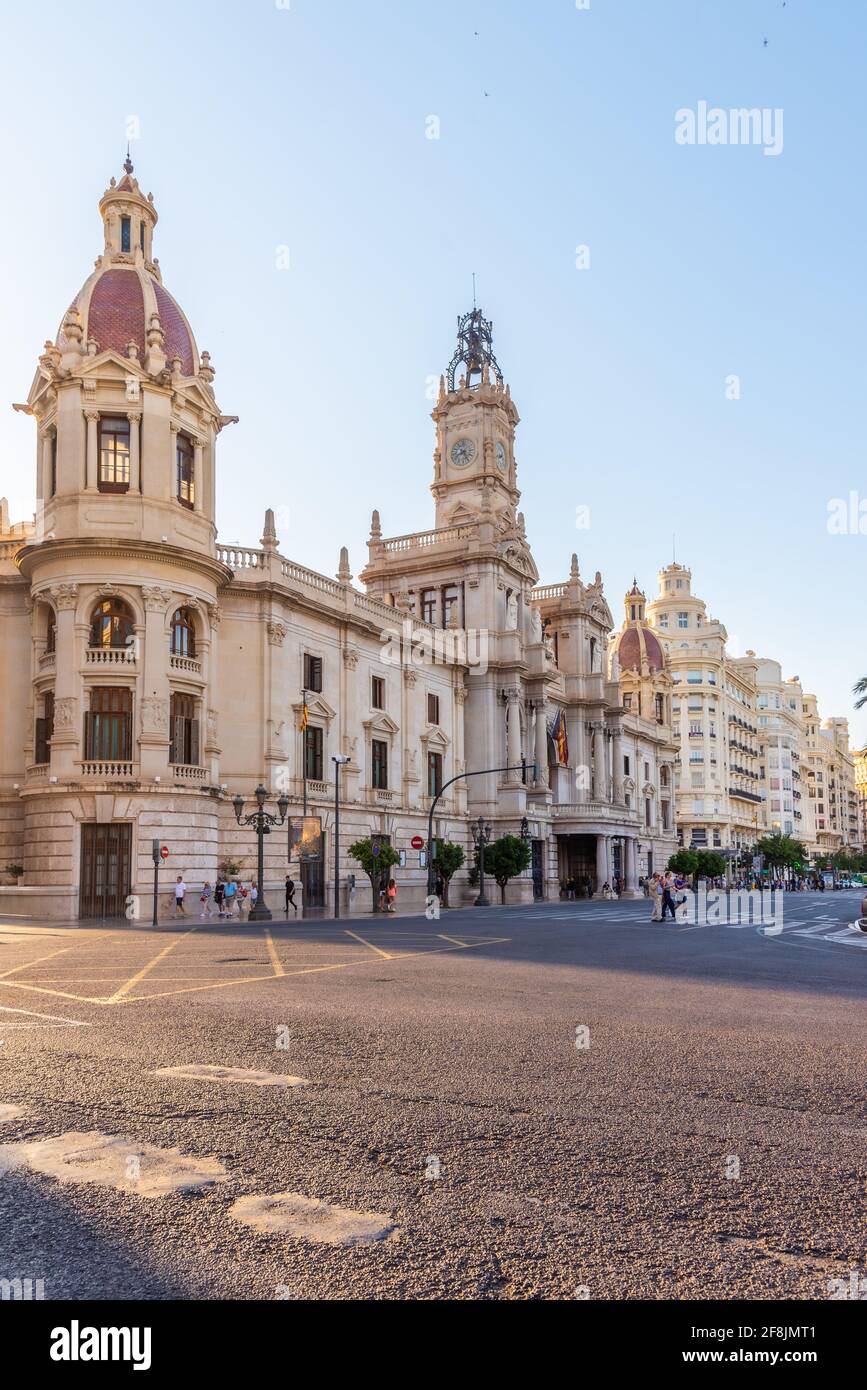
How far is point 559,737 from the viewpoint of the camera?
6988 cm

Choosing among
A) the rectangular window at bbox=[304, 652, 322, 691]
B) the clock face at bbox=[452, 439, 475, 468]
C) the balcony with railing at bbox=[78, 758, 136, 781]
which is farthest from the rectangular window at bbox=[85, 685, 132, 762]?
the clock face at bbox=[452, 439, 475, 468]

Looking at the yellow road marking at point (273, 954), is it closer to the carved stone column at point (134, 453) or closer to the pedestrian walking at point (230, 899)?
the pedestrian walking at point (230, 899)

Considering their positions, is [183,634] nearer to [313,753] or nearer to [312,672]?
[312,672]

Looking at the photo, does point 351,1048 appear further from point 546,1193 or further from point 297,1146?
point 546,1193

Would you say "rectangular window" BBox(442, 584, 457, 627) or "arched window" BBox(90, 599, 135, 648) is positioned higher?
"rectangular window" BBox(442, 584, 457, 627)

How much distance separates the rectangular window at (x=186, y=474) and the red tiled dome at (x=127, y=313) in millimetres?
2739

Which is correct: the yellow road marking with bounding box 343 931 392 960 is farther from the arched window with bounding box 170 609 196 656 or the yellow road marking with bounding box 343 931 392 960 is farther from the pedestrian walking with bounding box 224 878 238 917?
the arched window with bounding box 170 609 196 656

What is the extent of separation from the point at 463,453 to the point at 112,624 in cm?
3904

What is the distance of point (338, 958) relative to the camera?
19.7 metres

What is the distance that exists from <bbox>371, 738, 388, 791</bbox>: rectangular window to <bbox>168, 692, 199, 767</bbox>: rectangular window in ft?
41.4

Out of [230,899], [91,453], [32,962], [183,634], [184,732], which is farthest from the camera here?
[183,634]

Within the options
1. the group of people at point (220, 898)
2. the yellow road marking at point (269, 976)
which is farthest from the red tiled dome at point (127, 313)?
the yellow road marking at point (269, 976)

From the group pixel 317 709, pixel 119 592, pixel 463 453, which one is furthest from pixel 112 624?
pixel 463 453

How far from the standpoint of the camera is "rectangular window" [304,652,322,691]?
151 feet
